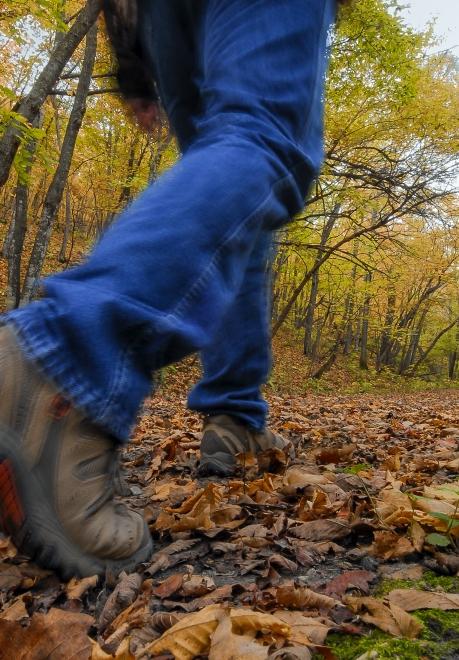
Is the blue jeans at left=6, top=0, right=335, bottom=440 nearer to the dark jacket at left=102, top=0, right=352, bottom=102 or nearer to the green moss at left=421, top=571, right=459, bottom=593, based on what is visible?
the dark jacket at left=102, top=0, right=352, bottom=102

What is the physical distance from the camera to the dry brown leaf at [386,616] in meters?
0.72

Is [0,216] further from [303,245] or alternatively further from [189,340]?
[189,340]

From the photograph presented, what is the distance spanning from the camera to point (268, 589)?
2.92 feet

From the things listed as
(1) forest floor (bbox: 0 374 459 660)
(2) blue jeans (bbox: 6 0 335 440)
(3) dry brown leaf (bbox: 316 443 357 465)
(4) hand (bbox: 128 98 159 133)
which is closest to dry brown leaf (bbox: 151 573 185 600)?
(1) forest floor (bbox: 0 374 459 660)

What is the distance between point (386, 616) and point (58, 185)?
30.0 ft

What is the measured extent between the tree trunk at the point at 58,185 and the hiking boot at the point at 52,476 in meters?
8.05

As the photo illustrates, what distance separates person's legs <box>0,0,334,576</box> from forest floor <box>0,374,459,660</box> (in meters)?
0.16

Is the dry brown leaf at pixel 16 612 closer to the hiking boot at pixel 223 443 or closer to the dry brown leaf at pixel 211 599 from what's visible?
the dry brown leaf at pixel 211 599

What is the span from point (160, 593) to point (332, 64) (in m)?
10.2

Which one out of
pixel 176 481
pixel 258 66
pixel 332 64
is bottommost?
pixel 176 481

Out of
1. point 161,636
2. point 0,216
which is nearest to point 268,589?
point 161,636

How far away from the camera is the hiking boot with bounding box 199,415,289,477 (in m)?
1.75

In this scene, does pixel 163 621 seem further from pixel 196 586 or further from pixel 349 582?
pixel 349 582

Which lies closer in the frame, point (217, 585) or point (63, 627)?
point (63, 627)
